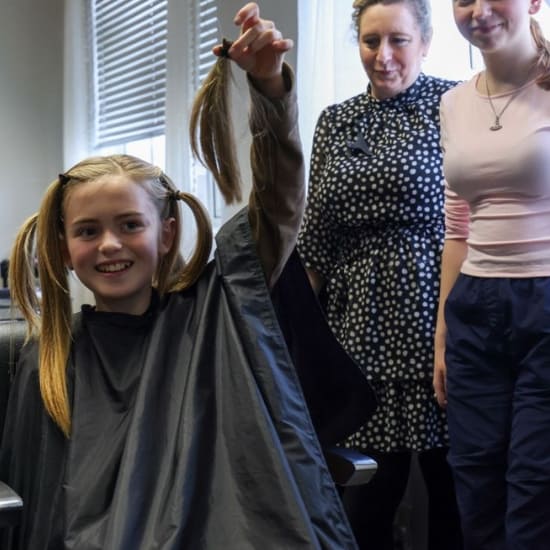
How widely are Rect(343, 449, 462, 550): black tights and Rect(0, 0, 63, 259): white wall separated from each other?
2944 mm

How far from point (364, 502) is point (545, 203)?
0.79m

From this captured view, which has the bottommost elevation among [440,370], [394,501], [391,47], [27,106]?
[394,501]

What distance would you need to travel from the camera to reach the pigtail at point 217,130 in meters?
1.11

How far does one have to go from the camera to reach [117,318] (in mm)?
1285

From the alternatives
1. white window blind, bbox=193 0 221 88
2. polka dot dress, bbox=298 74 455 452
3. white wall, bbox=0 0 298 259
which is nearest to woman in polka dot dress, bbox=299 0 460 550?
polka dot dress, bbox=298 74 455 452

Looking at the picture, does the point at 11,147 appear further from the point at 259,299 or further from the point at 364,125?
the point at 259,299

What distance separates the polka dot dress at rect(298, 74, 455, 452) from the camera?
5.16ft

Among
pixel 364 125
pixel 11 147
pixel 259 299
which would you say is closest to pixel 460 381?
pixel 259 299

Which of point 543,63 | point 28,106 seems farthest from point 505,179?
point 28,106

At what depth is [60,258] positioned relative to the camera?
131 centimetres

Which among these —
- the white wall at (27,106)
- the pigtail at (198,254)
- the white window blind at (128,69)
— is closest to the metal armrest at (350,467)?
the pigtail at (198,254)

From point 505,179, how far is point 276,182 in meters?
0.38

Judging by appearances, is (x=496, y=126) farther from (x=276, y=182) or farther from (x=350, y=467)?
(x=350, y=467)

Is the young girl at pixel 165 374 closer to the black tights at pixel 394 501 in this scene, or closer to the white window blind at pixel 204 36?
the black tights at pixel 394 501
